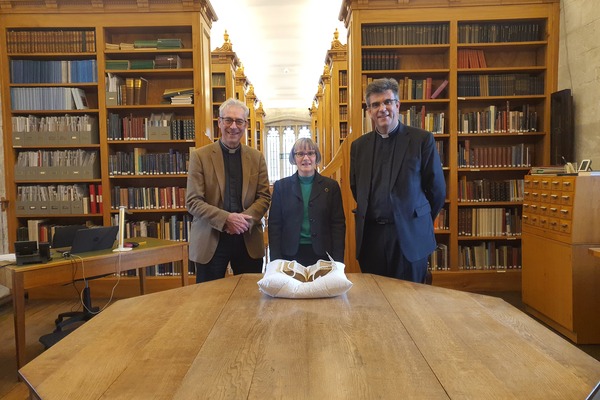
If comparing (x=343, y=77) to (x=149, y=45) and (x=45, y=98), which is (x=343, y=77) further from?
(x=45, y=98)

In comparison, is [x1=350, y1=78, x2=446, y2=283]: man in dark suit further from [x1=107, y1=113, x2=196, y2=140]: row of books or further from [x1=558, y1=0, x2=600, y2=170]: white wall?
[x1=107, y1=113, x2=196, y2=140]: row of books

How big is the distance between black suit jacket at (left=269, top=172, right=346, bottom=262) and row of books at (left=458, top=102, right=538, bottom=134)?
243 cm

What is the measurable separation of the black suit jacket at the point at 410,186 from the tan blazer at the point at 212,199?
59 cm

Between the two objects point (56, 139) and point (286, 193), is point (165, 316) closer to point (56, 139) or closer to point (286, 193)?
point (286, 193)

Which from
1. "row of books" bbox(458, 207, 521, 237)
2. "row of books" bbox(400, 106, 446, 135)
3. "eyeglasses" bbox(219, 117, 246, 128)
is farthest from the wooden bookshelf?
"eyeglasses" bbox(219, 117, 246, 128)

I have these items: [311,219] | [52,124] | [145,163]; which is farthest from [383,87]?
[52,124]

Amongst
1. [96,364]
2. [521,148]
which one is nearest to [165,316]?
[96,364]

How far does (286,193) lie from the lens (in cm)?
258

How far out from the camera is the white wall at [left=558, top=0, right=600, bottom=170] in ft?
12.1

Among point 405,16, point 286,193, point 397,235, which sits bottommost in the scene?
point 397,235

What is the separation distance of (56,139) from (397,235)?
3.69 meters

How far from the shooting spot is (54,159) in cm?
447

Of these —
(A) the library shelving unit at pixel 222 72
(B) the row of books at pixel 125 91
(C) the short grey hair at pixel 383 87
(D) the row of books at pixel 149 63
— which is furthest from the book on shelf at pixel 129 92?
(C) the short grey hair at pixel 383 87

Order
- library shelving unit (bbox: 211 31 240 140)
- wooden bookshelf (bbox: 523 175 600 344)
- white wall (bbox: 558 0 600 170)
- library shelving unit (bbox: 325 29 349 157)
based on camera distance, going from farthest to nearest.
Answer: library shelving unit (bbox: 325 29 349 157)
library shelving unit (bbox: 211 31 240 140)
white wall (bbox: 558 0 600 170)
wooden bookshelf (bbox: 523 175 600 344)
